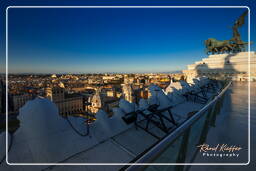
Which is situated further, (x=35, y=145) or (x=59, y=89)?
(x=59, y=89)

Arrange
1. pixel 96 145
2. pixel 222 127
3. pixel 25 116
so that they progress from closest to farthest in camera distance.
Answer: pixel 25 116
pixel 96 145
pixel 222 127

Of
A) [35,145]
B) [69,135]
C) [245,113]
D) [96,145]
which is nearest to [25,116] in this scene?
[35,145]

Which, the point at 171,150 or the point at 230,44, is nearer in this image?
the point at 171,150

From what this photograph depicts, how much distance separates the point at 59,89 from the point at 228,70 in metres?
27.6

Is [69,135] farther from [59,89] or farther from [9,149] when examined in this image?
[59,89]

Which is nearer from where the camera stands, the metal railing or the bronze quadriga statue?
the metal railing

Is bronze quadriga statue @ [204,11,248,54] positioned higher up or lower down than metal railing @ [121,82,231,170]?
higher up

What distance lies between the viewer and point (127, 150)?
186cm

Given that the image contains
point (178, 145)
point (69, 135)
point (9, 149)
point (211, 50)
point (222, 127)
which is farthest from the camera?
point (211, 50)

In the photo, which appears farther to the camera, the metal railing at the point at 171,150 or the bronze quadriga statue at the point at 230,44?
the bronze quadriga statue at the point at 230,44

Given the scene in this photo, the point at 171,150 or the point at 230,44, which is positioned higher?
the point at 230,44

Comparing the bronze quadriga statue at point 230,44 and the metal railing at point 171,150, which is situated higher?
the bronze quadriga statue at point 230,44

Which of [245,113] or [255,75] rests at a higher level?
[255,75]

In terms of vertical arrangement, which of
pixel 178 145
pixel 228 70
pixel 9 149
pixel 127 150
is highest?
pixel 228 70
